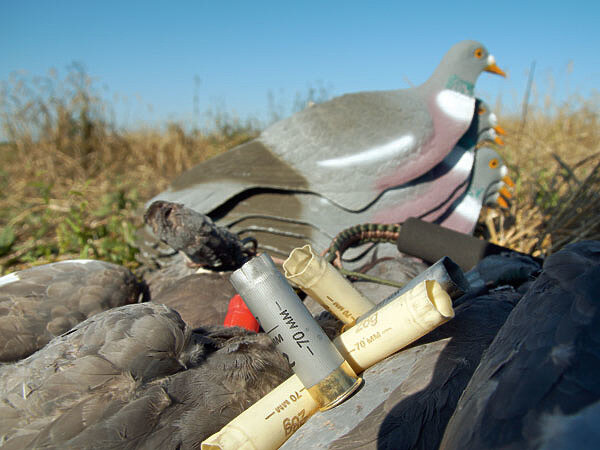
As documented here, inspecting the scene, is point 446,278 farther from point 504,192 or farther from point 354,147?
point 504,192

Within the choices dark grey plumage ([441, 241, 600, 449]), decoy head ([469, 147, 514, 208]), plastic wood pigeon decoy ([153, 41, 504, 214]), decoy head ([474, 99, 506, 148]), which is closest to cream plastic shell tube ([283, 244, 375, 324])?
dark grey plumage ([441, 241, 600, 449])

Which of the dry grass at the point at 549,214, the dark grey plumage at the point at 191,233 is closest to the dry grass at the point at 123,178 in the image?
the dry grass at the point at 549,214

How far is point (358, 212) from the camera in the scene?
2334 millimetres

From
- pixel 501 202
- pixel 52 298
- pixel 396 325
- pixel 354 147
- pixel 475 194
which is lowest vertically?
pixel 501 202

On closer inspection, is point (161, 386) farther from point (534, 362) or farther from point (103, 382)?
point (534, 362)

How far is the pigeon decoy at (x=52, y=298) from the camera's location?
4.35ft

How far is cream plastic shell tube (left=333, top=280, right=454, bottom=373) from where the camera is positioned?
94cm

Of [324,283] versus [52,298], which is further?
[52,298]

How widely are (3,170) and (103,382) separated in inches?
205

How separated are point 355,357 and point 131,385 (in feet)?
1.61

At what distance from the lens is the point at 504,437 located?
2.04ft

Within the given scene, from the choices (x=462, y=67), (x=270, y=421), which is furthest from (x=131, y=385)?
(x=462, y=67)

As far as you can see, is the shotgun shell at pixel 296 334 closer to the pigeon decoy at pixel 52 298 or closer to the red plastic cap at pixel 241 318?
the red plastic cap at pixel 241 318

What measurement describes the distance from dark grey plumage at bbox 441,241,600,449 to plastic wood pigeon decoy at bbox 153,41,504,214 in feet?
4.66
